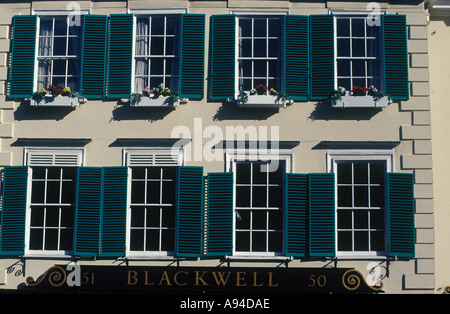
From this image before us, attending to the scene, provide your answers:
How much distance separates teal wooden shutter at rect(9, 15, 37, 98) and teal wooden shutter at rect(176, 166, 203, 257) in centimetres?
364

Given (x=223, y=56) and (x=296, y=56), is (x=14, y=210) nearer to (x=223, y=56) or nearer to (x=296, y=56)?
(x=223, y=56)

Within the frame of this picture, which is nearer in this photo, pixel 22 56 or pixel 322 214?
pixel 322 214

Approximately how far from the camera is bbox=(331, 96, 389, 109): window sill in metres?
11.1

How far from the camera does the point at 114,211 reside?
11.0m

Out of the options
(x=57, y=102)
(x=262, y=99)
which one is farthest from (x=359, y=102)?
(x=57, y=102)

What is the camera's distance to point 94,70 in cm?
1139

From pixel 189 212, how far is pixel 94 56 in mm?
3757

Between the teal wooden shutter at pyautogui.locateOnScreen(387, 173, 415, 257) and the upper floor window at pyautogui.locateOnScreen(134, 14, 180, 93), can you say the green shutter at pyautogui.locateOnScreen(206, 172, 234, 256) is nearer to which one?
the upper floor window at pyautogui.locateOnScreen(134, 14, 180, 93)

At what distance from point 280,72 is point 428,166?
3.51m

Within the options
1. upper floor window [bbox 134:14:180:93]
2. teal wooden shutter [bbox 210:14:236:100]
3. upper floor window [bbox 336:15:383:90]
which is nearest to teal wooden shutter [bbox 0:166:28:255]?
upper floor window [bbox 134:14:180:93]

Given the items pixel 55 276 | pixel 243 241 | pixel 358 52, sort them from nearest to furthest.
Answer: pixel 55 276
pixel 243 241
pixel 358 52
